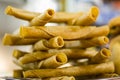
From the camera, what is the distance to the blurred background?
4.46 ft

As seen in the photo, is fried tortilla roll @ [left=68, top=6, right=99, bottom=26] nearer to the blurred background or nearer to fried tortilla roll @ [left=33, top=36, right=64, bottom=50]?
fried tortilla roll @ [left=33, top=36, right=64, bottom=50]

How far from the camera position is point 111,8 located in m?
1.71

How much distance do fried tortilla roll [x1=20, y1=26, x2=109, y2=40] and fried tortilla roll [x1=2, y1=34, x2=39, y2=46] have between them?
72 mm

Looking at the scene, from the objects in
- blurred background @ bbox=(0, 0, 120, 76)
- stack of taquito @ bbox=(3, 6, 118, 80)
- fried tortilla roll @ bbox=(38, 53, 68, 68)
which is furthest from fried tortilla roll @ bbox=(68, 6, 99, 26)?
blurred background @ bbox=(0, 0, 120, 76)

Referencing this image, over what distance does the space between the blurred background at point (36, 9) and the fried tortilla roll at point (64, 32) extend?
2.14ft

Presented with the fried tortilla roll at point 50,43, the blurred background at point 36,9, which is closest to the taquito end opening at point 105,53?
the fried tortilla roll at point 50,43

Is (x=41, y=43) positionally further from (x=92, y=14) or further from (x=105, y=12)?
(x=105, y=12)

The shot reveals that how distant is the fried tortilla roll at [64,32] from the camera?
502 millimetres

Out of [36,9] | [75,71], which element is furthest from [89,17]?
[36,9]

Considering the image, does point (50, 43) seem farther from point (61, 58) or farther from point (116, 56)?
point (116, 56)

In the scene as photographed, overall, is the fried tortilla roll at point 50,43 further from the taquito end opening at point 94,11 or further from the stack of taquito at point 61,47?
the taquito end opening at point 94,11

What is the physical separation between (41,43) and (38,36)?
0.02 m

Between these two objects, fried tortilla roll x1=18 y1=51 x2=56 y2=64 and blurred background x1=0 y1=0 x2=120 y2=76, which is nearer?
fried tortilla roll x1=18 y1=51 x2=56 y2=64

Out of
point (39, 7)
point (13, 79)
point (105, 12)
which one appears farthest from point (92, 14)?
point (105, 12)
